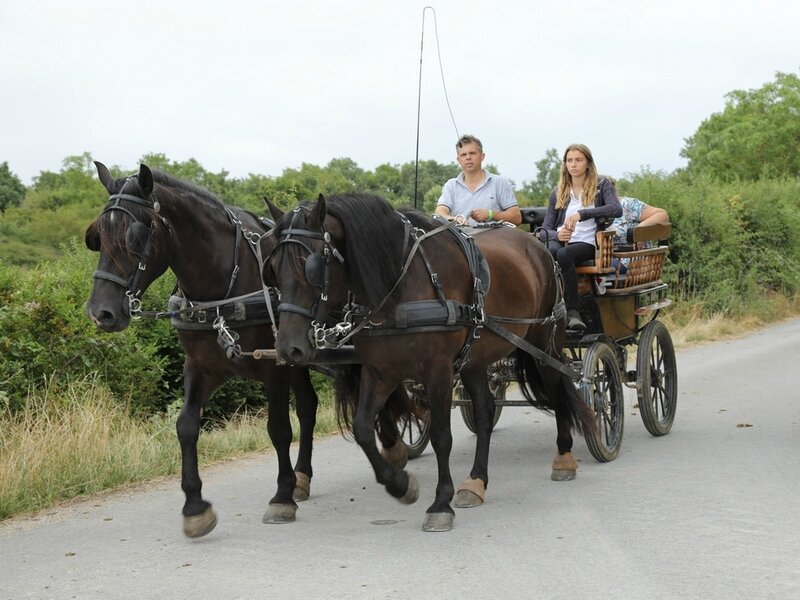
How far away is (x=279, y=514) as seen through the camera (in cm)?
582

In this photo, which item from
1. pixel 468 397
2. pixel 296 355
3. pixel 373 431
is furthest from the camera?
pixel 468 397

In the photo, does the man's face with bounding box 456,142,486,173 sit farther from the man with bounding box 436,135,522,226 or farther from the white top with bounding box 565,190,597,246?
the white top with bounding box 565,190,597,246

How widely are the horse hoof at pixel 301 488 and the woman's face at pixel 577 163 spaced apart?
3.15 meters

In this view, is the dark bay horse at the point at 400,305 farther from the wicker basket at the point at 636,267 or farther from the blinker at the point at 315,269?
the wicker basket at the point at 636,267

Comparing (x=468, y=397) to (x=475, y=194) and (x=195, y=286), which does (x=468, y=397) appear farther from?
(x=195, y=286)

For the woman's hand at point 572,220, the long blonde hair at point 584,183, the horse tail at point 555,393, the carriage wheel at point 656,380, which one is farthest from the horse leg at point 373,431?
the carriage wheel at point 656,380

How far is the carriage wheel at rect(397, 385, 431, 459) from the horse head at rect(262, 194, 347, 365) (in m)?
1.75

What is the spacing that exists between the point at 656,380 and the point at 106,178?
5066 mm

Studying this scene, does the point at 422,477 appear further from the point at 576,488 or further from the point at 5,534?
the point at 5,534

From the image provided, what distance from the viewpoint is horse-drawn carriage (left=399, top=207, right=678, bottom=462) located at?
24.7ft

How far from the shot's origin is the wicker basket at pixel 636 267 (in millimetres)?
7902

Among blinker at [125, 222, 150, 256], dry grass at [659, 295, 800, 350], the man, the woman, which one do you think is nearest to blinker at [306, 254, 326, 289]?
blinker at [125, 222, 150, 256]

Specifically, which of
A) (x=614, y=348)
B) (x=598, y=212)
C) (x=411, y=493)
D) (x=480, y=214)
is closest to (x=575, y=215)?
(x=598, y=212)

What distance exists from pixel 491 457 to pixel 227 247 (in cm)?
305
